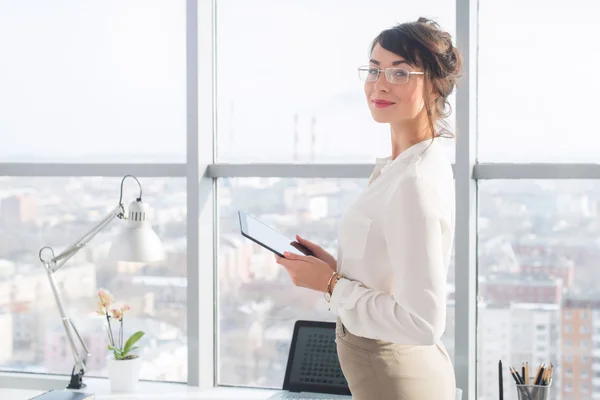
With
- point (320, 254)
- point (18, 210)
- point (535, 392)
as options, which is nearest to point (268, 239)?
point (320, 254)

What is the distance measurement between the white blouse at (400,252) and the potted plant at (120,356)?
1441 millimetres

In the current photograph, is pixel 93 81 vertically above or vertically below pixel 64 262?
above

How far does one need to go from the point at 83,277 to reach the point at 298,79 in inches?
46.9

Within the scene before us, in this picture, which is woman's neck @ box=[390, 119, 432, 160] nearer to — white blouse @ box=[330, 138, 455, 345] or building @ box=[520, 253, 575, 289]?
white blouse @ box=[330, 138, 455, 345]

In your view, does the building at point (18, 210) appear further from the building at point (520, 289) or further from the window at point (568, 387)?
the window at point (568, 387)

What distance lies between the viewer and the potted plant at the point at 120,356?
2.72 metres

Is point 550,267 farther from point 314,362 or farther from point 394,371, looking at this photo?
point 394,371

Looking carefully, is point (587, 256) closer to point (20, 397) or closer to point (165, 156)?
point (165, 156)

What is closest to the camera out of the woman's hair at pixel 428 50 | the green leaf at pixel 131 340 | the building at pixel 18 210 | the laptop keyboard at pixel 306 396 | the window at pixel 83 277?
the woman's hair at pixel 428 50

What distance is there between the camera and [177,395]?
276 centimetres

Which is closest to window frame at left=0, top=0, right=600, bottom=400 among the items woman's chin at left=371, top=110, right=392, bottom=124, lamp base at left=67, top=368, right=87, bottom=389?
lamp base at left=67, top=368, right=87, bottom=389

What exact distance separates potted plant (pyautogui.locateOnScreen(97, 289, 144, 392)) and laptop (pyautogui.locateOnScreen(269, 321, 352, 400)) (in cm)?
59

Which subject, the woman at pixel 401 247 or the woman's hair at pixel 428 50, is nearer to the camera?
the woman at pixel 401 247

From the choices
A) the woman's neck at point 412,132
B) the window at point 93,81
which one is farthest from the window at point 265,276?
the woman's neck at point 412,132
